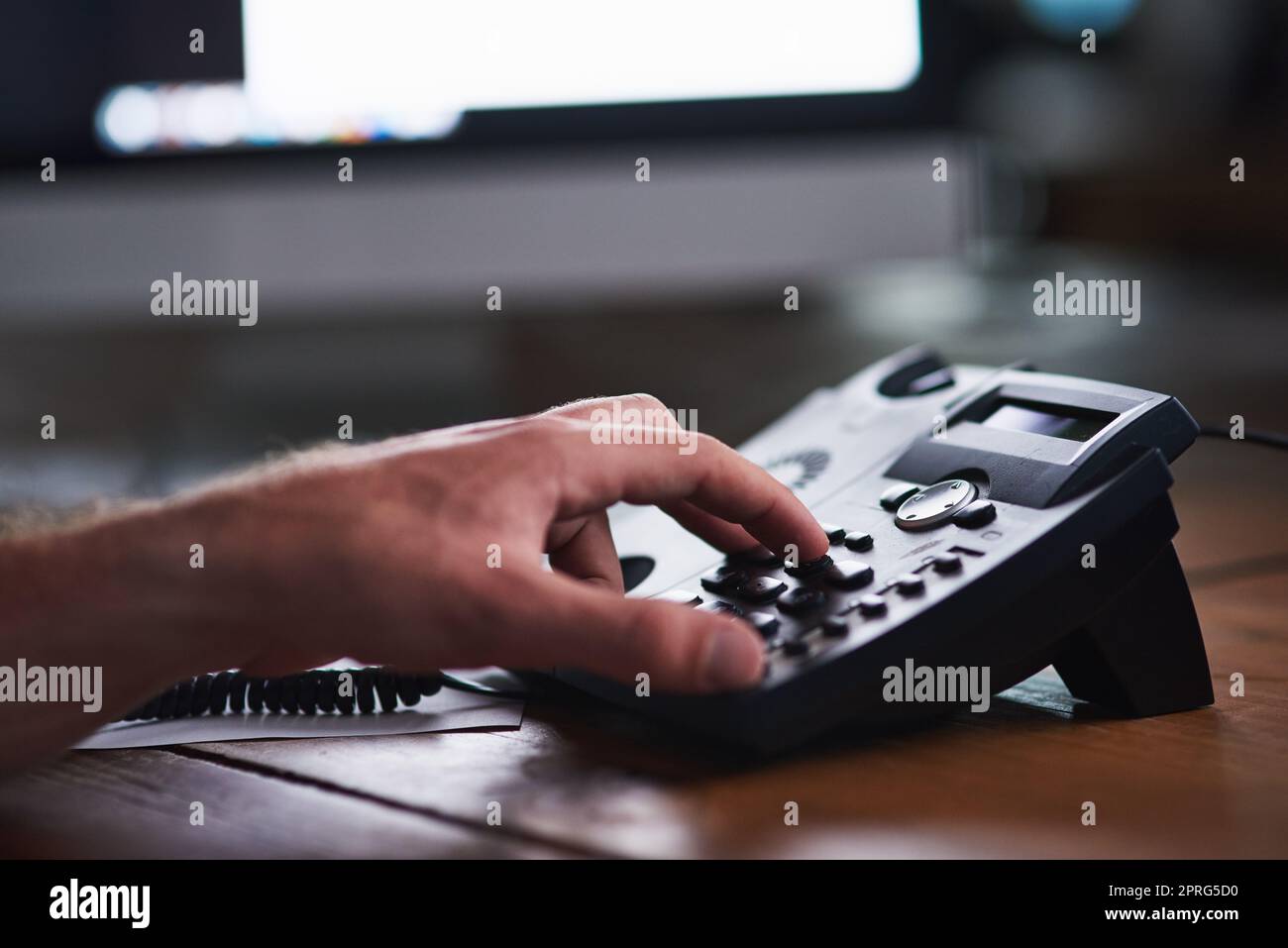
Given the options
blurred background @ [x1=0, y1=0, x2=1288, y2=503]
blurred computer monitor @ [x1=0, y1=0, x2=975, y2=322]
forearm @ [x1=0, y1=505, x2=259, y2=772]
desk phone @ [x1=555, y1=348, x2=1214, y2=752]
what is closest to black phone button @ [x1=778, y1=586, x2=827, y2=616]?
desk phone @ [x1=555, y1=348, x2=1214, y2=752]

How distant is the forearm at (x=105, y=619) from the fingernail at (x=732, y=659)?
4.7 inches

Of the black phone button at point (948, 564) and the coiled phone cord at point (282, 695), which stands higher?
the black phone button at point (948, 564)

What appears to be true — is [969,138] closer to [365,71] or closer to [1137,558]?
[365,71]

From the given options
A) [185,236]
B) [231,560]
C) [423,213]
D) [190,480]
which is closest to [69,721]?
[231,560]

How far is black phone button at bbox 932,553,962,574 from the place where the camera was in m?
0.34

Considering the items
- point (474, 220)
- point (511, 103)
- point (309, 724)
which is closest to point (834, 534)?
point (309, 724)

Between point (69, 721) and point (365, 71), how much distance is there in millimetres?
709

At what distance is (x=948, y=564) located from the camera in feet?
1.13

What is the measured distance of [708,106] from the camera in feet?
3.10

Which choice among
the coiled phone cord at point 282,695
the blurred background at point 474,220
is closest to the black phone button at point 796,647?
the coiled phone cord at point 282,695

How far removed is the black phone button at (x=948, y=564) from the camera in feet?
1.13

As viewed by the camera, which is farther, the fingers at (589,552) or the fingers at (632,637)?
the fingers at (589,552)

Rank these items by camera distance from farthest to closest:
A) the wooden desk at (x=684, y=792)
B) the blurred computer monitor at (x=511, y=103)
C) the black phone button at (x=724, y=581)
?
1. the blurred computer monitor at (x=511, y=103)
2. the black phone button at (x=724, y=581)
3. the wooden desk at (x=684, y=792)

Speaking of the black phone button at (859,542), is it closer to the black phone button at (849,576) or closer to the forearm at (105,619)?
the black phone button at (849,576)
